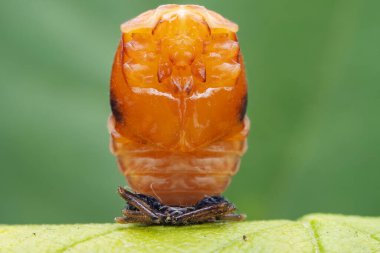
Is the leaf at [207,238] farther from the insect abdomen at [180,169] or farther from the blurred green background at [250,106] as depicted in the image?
the blurred green background at [250,106]

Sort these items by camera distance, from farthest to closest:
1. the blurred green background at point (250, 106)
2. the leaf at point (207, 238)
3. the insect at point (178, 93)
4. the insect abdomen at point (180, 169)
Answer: the blurred green background at point (250, 106) < the insect abdomen at point (180, 169) < the insect at point (178, 93) < the leaf at point (207, 238)

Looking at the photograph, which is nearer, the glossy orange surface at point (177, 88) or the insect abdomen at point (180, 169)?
the glossy orange surface at point (177, 88)

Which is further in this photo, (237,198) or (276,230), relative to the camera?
(237,198)

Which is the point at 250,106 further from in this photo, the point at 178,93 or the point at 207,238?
the point at 207,238

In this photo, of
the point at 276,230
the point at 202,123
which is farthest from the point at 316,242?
the point at 202,123

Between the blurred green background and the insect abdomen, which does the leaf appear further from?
the blurred green background

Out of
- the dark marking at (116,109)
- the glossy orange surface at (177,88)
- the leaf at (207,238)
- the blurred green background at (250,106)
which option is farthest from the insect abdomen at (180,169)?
the blurred green background at (250,106)

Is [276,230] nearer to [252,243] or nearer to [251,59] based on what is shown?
[252,243]

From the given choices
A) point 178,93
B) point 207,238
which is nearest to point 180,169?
point 178,93
